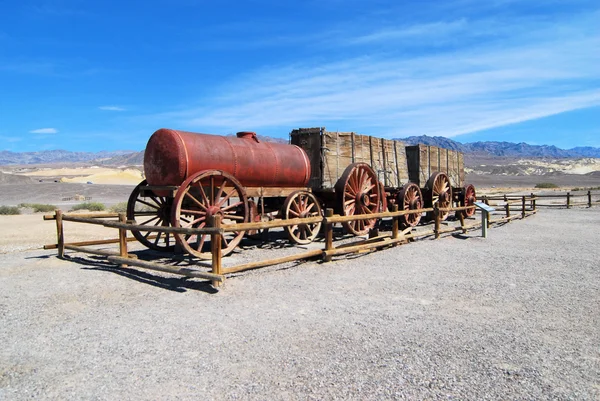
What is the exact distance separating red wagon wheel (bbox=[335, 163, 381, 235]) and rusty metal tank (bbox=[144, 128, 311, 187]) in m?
1.09

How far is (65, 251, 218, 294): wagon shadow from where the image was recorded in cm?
643

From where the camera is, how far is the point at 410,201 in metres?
14.1

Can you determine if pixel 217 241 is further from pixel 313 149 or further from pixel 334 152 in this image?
pixel 334 152

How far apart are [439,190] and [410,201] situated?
2.53m

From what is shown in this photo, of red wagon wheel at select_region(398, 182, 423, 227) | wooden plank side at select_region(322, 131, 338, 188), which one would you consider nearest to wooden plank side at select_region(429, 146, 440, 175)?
red wagon wheel at select_region(398, 182, 423, 227)

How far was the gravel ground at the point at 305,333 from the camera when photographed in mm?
3580

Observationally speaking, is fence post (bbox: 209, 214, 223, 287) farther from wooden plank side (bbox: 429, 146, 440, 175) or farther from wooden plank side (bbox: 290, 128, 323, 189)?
wooden plank side (bbox: 429, 146, 440, 175)

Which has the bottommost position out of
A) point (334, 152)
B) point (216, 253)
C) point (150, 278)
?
point (150, 278)

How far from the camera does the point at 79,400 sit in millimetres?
3348

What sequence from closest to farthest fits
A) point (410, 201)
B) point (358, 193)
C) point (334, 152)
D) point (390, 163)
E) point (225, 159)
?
1. point (225, 159)
2. point (334, 152)
3. point (358, 193)
4. point (390, 163)
5. point (410, 201)

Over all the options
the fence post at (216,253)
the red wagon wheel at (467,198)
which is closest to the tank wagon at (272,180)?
the fence post at (216,253)

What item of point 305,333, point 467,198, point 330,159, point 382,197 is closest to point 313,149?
point 330,159

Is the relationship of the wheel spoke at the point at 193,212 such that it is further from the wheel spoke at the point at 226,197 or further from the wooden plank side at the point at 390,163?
the wooden plank side at the point at 390,163

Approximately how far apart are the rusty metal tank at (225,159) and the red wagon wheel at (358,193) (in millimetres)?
1086
